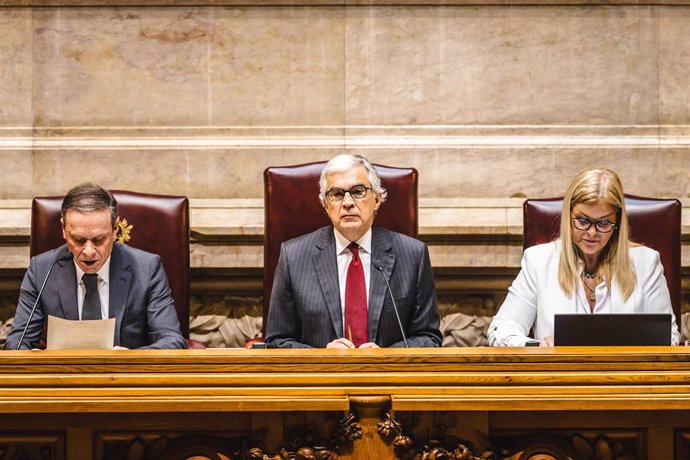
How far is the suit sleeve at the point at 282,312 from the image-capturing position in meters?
2.69

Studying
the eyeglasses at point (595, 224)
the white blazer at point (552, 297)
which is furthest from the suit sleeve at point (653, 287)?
the eyeglasses at point (595, 224)

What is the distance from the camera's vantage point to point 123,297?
2.77 metres

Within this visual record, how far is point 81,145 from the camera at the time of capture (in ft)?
11.4

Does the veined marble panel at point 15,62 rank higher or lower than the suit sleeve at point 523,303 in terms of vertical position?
higher

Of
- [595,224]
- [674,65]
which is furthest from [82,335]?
[674,65]

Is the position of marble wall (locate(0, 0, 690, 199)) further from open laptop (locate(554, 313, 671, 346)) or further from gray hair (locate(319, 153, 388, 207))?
open laptop (locate(554, 313, 671, 346))

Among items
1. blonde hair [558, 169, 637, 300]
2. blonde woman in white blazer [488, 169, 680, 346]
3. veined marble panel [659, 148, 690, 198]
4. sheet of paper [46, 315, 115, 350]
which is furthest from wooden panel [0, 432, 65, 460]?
veined marble panel [659, 148, 690, 198]

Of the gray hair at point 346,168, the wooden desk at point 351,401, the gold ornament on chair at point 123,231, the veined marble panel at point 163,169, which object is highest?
the veined marble panel at point 163,169

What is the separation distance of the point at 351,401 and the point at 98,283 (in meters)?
1.40

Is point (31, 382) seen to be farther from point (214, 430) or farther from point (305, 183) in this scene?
point (305, 183)

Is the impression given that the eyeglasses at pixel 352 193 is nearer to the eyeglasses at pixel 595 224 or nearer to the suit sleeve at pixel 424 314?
the suit sleeve at pixel 424 314

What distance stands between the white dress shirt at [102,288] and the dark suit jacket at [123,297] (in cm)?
2

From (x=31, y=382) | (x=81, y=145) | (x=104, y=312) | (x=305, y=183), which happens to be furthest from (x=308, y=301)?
(x=81, y=145)

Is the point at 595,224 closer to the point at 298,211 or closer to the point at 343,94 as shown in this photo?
the point at 298,211
